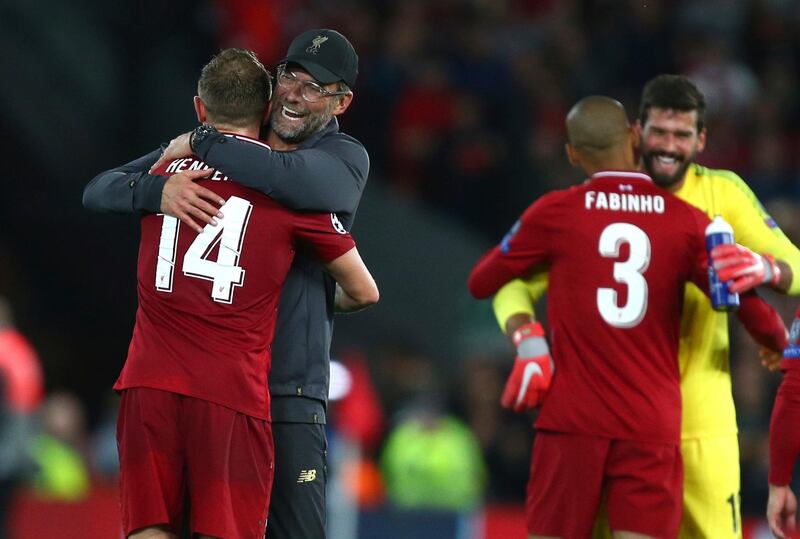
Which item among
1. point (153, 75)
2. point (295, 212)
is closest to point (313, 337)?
point (295, 212)

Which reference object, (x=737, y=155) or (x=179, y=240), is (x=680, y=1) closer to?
(x=737, y=155)

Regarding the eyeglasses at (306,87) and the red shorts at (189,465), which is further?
the eyeglasses at (306,87)

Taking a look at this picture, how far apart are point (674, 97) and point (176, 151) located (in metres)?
1.91

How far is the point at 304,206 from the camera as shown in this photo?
4.79m

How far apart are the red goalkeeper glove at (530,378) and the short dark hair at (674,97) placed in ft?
3.23

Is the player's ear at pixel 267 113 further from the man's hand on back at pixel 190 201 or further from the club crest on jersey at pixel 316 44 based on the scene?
the man's hand on back at pixel 190 201

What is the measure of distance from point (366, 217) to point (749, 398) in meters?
4.10

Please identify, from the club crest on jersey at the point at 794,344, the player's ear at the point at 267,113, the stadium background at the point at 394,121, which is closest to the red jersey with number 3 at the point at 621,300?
the club crest on jersey at the point at 794,344

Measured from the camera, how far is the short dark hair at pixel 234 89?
4.82 m

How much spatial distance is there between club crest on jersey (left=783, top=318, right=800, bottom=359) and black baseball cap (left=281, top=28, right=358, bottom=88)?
1729 mm

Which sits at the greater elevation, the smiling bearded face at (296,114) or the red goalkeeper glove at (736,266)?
the smiling bearded face at (296,114)

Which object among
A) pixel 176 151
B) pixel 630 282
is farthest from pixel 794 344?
pixel 176 151

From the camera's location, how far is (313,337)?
16.6 ft

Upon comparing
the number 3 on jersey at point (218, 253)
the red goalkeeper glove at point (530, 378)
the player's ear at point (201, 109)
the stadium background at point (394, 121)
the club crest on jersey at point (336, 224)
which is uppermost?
the stadium background at point (394, 121)
